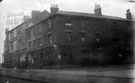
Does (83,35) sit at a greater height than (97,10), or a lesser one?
lesser

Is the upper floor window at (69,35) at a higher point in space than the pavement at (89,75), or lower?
higher

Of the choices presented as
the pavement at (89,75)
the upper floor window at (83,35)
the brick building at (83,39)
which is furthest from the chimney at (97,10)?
the pavement at (89,75)

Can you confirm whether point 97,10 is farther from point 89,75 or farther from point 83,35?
point 89,75

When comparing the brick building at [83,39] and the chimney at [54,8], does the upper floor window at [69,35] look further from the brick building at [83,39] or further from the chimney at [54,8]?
the chimney at [54,8]

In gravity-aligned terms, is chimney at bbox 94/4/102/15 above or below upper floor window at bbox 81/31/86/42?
above

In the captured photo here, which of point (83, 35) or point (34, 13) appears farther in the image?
point (34, 13)

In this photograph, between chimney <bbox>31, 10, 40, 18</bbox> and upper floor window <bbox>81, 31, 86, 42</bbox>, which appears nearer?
upper floor window <bbox>81, 31, 86, 42</bbox>

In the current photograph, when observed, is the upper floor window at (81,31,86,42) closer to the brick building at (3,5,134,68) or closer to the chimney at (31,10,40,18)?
the brick building at (3,5,134,68)

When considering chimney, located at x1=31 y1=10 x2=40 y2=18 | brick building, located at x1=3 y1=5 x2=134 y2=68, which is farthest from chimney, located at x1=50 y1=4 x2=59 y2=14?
chimney, located at x1=31 y1=10 x2=40 y2=18

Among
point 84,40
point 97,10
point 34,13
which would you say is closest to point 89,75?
point 84,40

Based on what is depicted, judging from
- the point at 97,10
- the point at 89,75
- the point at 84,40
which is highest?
the point at 97,10

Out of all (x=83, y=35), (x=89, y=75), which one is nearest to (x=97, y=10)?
(x=83, y=35)

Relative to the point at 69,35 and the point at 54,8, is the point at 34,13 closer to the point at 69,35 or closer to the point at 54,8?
the point at 54,8

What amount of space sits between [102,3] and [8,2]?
0.71 metres
